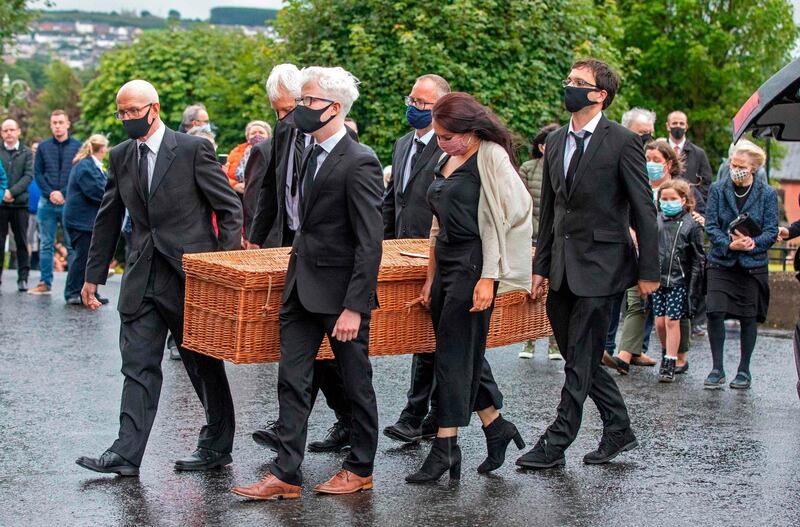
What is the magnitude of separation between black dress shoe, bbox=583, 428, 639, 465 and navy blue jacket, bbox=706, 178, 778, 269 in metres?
3.58

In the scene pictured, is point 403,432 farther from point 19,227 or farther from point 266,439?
point 19,227

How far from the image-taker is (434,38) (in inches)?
705

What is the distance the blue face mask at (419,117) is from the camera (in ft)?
27.9

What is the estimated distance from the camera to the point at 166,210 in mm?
7617

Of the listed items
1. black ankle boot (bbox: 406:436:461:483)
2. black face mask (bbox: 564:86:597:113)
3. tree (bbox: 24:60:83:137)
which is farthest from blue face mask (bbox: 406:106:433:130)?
tree (bbox: 24:60:83:137)

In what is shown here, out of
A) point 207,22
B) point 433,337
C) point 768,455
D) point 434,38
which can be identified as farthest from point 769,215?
point 207,22

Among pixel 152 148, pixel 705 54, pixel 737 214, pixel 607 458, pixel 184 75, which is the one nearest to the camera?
pixel 152 148

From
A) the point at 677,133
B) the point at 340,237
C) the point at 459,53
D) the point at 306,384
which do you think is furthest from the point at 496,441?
the point at 459,53

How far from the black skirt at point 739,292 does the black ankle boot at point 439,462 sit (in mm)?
4417

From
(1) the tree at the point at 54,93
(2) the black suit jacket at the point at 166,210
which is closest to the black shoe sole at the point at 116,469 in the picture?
(2) the black suit jacket at the point at 166,210

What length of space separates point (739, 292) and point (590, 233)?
3.87m

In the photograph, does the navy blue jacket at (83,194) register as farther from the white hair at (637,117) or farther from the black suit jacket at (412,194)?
the black suit jacket at (412,194)

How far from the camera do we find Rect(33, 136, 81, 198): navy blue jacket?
56.3 feet

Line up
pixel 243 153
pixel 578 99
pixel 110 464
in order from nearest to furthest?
1. pixel 110 464
2. pixel 578 99
3. pixel 243 153
